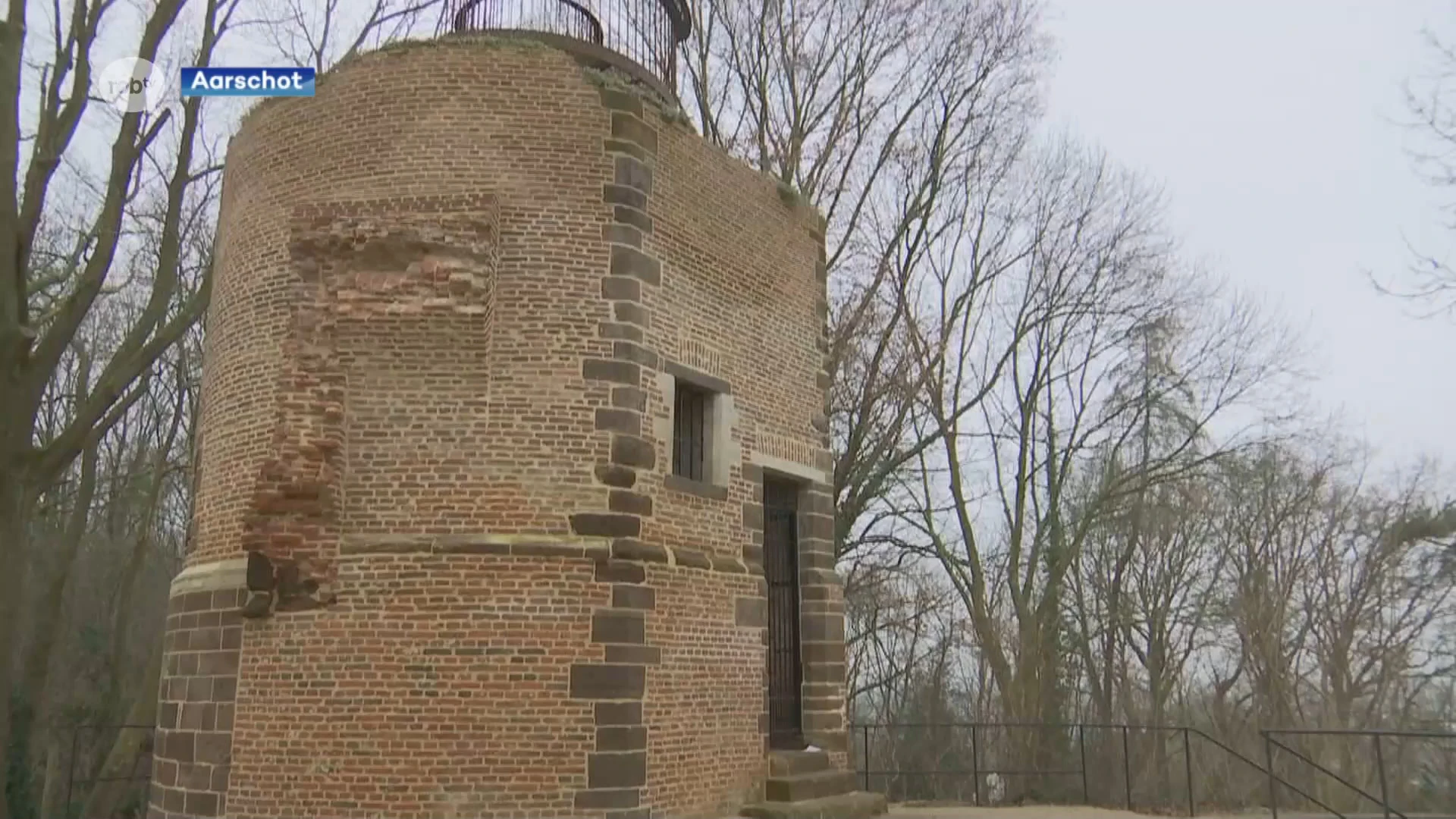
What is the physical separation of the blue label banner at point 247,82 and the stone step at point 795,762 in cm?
800

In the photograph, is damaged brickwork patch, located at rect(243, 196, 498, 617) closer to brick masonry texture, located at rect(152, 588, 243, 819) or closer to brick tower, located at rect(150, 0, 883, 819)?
brick tower, located at rect(150, 0, 883, 819)

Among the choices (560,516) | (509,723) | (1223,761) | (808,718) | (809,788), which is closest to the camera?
(509,723)

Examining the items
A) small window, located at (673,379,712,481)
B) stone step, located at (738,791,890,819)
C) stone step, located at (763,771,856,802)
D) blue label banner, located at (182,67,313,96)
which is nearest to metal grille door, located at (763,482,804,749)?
stone step, located at (763,771,856,802)

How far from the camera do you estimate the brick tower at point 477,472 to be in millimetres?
8359

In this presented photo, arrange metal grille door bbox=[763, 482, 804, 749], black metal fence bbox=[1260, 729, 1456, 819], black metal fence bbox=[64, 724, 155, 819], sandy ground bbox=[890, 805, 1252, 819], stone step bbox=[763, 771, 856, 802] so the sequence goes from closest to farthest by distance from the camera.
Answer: stone step bbox=[763, 771, 856, 802], metal grille door bbox=[763, 482, 804, 749], sandy ground bbox=[890, 805, 1252, 819], black metal fence bbox=[64, 724, 155, 819], black metal fence bbox=[1260, 729, 1456, 819]

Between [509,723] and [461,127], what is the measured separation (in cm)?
538

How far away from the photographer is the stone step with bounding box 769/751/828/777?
403 inches

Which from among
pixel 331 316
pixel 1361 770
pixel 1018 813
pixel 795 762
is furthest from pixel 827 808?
pixel 1361 770

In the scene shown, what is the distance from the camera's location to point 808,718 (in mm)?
11164

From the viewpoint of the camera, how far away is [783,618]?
37.8ft

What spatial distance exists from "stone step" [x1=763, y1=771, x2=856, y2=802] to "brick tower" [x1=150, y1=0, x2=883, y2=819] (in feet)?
0.13

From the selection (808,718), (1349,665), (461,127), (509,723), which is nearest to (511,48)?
(461,127)

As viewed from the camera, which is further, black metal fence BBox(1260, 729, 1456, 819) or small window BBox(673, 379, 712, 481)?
black metal fence BBox(1260, 729, 1456, 819)

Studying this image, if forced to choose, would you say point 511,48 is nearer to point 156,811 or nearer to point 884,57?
point 156,811
